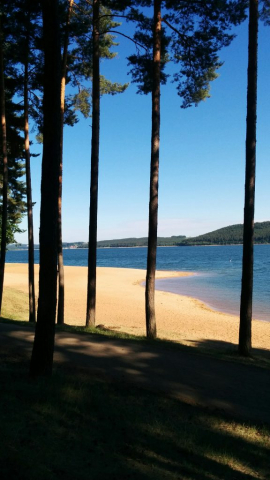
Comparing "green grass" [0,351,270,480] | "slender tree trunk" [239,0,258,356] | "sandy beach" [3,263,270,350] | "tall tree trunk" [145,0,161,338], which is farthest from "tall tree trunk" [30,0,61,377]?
"sandy beach" [3,263,270,350]

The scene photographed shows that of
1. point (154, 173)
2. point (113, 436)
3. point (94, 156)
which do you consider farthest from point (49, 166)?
point (94, 156)

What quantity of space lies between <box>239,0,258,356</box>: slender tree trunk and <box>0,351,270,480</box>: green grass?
17.2 feet

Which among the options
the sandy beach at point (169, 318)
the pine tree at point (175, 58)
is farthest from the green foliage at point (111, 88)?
the sandy beach at point (169, 318)

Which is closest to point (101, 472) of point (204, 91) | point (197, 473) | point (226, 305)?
point (197, 473)

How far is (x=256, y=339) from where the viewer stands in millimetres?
14703

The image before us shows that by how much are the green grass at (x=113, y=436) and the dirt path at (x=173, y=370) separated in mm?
504

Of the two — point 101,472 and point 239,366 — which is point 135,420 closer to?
point 101,472

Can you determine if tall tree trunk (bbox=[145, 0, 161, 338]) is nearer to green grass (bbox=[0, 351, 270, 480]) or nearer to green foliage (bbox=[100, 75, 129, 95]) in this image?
green foliage (bbox=[100, 75, 129, 95])

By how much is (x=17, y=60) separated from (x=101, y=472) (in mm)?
13416

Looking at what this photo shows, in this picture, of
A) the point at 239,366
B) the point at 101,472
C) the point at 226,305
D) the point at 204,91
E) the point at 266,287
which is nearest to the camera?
the point at 101,472

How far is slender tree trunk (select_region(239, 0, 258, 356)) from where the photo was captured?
10016mm

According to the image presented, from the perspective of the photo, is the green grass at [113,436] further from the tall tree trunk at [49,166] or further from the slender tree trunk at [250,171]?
the slender tree trunk at [250,171]

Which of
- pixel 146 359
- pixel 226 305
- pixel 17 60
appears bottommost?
pixel 226 305

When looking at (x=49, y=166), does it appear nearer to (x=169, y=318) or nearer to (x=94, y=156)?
(x=94, y=156)
